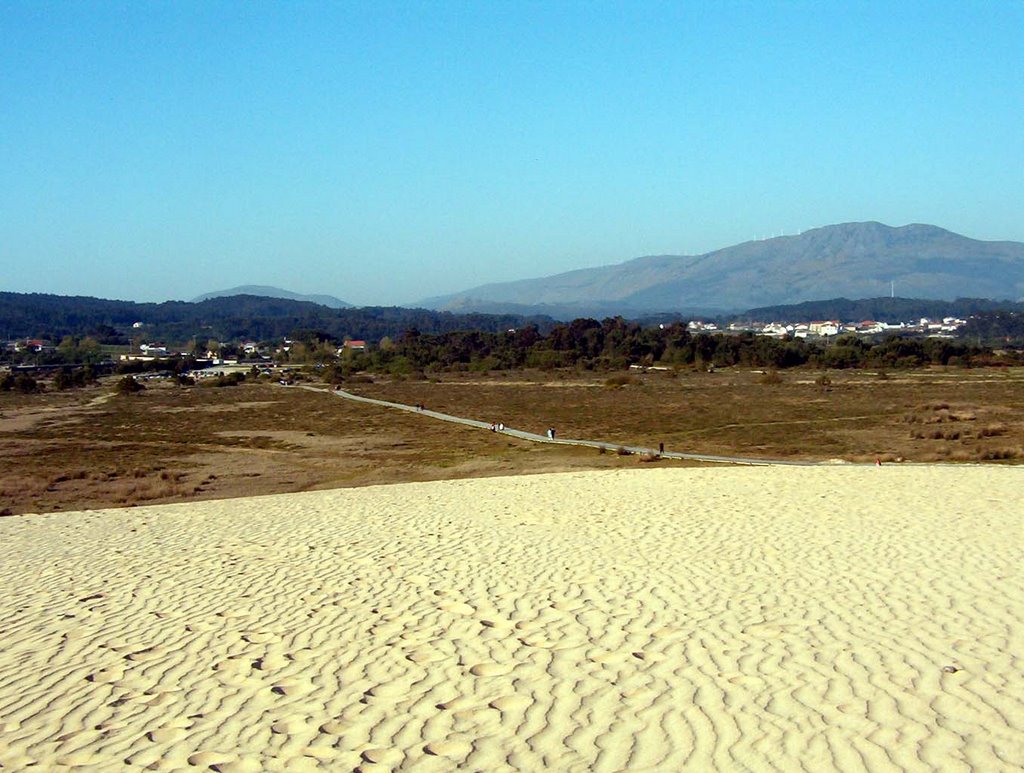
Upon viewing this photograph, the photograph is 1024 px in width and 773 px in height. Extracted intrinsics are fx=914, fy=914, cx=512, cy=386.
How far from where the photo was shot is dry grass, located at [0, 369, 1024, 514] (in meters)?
26.6

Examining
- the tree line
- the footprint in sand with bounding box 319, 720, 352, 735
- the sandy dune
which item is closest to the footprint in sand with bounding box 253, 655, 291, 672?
the sandy dune

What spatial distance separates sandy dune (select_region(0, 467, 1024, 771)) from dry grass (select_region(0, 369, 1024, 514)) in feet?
41.0

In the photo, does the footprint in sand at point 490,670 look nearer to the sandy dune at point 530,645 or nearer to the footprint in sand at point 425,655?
the sandy dune at point 530,645

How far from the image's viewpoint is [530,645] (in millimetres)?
7238

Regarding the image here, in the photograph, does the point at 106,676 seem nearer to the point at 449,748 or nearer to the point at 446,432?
the point at 449,748

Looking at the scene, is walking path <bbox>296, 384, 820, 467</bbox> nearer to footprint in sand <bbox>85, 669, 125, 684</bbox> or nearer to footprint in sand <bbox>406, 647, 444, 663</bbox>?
footprint in sand <bbox>406, 647, 444, 663</bbox>

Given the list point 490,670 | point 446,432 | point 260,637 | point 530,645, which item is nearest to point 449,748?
point 490,670

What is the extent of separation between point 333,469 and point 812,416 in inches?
959

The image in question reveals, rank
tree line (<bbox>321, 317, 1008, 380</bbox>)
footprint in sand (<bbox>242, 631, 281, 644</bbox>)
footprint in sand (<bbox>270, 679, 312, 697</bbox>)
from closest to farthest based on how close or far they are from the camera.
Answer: footprint in sand (<bbox>270, 679, 312, 697</bbox>), footprint in sand (<bbox>242, 631, 281, 644</bbox>), tree line (<bbox>321, 317, 1008, 380</bbox>)

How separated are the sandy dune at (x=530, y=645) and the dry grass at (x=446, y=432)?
12.5 meters

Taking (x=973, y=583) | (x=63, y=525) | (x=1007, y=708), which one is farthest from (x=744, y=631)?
(x=63, y=525)

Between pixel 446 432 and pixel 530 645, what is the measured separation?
33746 millimetres

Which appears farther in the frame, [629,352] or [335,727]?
[629,352]

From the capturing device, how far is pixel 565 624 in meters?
7.83
